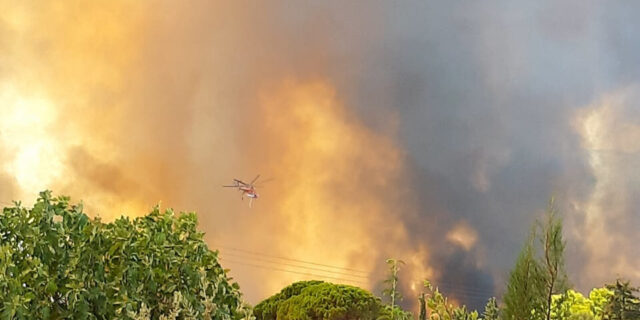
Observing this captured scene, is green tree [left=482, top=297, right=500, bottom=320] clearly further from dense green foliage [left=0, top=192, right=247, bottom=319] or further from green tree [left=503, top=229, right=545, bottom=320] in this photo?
dense green foliage [left=0, top=192, right=247, bottom=319]

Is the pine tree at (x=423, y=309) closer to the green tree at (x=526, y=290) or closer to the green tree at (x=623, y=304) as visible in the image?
the green tree at (x=526, y=290)

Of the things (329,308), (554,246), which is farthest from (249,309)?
(329,308)

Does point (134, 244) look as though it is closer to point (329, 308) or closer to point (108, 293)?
point (108, 293)

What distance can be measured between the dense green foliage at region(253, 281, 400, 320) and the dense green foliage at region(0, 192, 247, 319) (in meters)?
8.28

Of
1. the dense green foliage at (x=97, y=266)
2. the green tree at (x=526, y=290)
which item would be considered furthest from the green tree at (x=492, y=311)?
the dense green foliage at (x=97, y=266)

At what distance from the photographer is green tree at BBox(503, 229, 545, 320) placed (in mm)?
7051

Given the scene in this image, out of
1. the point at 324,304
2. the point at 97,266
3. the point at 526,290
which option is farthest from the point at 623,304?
the point at 97,266

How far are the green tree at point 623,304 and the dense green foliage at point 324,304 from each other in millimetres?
4312

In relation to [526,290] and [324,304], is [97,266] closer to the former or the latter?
[526,290]

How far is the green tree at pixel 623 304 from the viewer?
8.09 meters

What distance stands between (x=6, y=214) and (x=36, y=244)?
0.87 ft

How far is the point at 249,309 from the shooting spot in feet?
11.7

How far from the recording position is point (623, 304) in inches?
322

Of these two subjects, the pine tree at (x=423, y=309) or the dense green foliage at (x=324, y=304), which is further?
the dense green foliage at (x=324, y=304)
